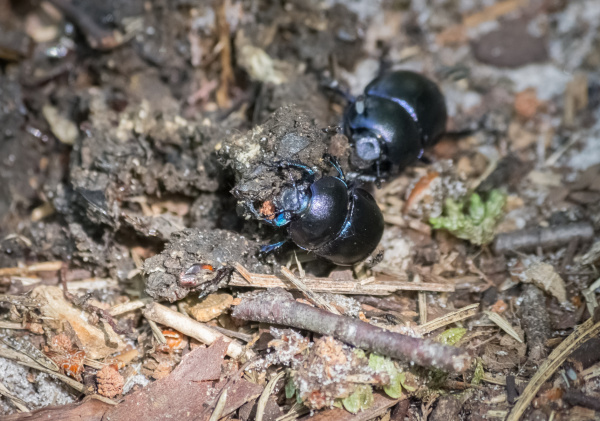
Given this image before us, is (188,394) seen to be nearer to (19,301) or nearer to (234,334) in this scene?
(234,334)

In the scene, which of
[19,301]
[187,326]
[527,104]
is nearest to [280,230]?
[187,326]

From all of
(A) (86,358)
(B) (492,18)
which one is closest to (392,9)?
(B) (492,18)

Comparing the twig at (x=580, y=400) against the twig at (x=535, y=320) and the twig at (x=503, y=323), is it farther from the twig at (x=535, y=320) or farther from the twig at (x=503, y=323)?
the twig at (x=503, y=323)

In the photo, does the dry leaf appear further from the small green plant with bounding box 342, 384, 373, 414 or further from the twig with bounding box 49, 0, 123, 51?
the twig with bounding box 49, 0, 123, 51

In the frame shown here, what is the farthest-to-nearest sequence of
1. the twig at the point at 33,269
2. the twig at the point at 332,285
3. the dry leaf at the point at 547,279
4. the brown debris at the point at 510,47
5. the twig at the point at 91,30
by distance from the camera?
the brown debris at the point at 510,47 < the twig at the point at 91,30 < the twig at the point at 33,269 < the dry leaf at the point at 547,279 < the twig at the point at 332,285

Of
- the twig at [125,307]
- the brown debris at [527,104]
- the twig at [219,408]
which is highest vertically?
the brown debris at [527,104]

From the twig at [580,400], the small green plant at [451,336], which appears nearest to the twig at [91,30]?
the small green plant at [451,336]
